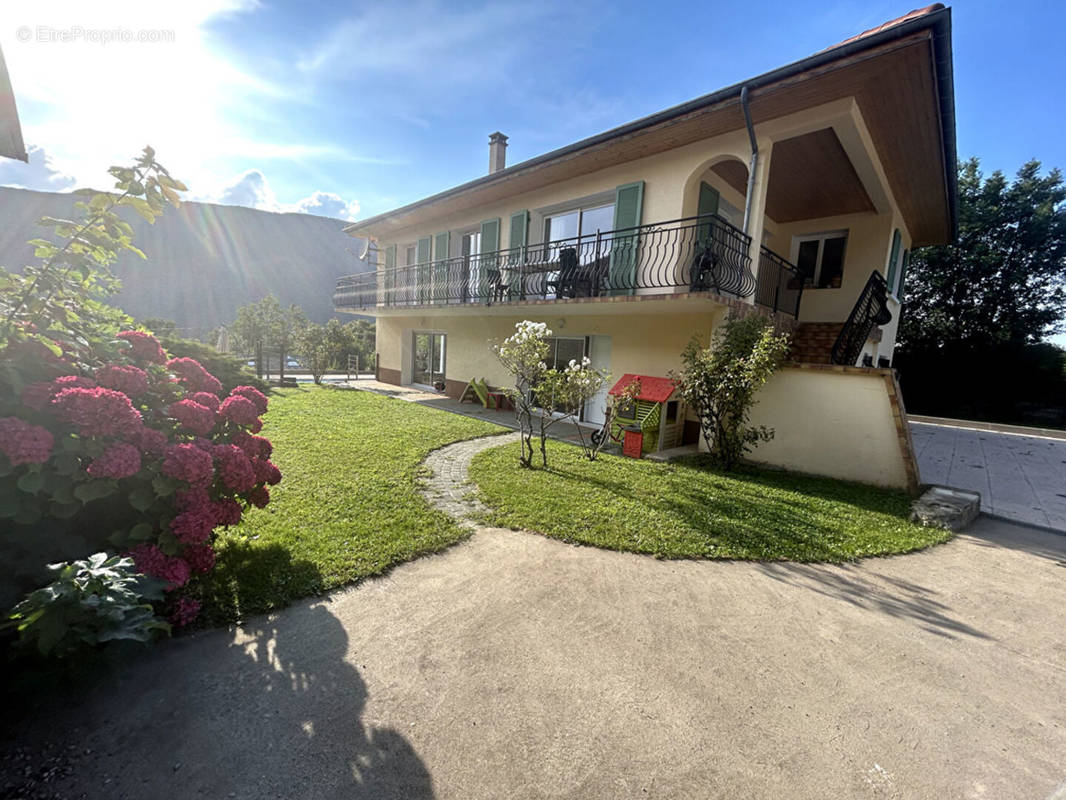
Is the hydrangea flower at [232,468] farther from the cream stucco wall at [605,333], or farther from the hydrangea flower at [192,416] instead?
the cream stucco wall at [605,333]

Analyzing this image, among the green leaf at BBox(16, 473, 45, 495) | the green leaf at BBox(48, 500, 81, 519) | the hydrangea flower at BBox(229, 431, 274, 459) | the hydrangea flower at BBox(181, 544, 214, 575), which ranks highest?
the green leaf at BBox(16, 473, 45, 495)

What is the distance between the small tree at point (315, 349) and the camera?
52.5 ft

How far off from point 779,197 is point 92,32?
10.6 m

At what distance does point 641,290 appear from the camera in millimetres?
8109

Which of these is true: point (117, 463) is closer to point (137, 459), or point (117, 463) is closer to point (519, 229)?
point (137, 459)

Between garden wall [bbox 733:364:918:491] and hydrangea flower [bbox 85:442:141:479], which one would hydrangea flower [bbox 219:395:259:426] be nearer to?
hydrangea flower [bbox 85:442:141:479]

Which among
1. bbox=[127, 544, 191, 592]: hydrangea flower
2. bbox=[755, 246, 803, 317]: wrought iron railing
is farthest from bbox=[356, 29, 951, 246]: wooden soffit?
bbox=[127, 544, 191, 592]: hydrangea flower

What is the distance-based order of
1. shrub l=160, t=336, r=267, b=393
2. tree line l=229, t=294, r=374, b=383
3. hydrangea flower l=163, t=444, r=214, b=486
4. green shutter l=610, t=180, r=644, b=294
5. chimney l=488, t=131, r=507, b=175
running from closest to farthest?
hydrangea flower l=163, t=444, r=214, b=486, shrub l=160, t=336, r=267, b=393, green shutter l=610, t=180, r=644, b=294, chimney l=488, t=131, r=507, b=175, tree line l=229, t=294, r=374, b=383

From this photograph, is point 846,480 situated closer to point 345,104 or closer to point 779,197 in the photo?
point 779,197

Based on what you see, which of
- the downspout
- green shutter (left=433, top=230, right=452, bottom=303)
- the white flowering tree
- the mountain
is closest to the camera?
the downspout

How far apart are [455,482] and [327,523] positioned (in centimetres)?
177

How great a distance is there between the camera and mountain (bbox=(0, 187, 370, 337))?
48438 mm

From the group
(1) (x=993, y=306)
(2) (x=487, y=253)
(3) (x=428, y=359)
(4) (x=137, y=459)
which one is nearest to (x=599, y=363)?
(2) (x=487, y=253)

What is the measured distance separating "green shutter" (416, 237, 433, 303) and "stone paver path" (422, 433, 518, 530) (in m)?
7.27
